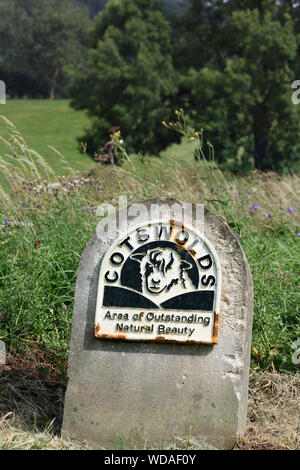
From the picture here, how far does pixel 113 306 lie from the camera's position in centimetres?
248

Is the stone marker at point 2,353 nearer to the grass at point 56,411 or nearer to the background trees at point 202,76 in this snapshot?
the grass at point 56,411

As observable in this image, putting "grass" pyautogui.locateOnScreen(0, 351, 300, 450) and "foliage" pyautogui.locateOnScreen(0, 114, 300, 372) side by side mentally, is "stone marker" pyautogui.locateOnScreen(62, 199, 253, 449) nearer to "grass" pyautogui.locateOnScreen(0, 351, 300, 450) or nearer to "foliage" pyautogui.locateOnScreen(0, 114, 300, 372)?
"grass" pyautogui.locateOnScreen(0, 351, 300, 450)

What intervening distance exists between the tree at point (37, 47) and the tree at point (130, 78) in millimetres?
22560

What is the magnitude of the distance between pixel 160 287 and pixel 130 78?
10.7 meters

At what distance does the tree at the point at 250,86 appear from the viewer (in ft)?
40.4

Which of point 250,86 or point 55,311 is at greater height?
point 250,86

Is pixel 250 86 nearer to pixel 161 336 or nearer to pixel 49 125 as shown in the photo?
pixel 161 336

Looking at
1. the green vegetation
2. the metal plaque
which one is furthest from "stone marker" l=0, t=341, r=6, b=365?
the green vegetation

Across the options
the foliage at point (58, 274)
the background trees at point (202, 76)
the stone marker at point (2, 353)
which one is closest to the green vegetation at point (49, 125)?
the background trees at point (202, 76)

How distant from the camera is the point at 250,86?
41.5 ft

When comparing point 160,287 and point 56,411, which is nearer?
point 160,287

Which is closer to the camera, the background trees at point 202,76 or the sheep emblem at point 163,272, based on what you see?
the sheep emblem at point 163,272

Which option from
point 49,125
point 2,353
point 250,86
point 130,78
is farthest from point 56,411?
point 49,125
